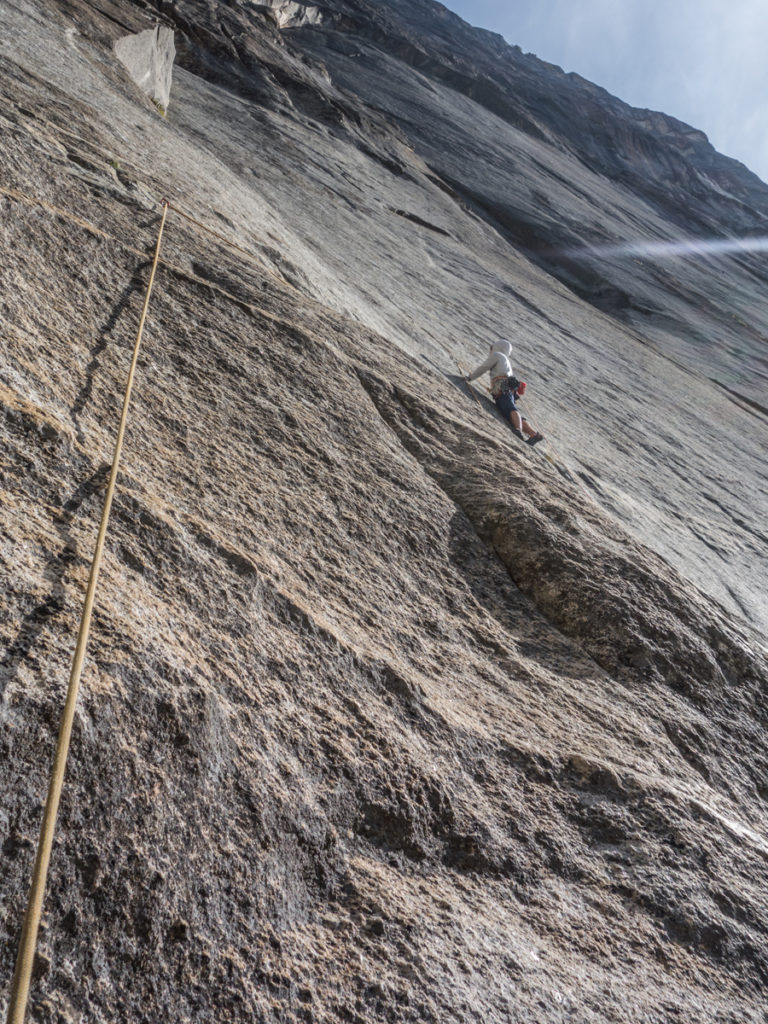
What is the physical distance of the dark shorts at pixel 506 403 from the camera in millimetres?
5555

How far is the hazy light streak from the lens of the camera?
17844 millimetres

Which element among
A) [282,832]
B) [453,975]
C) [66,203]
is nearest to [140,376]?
[66,203]

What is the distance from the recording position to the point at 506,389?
18.8 ft

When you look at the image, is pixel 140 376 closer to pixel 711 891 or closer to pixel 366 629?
pixel 366 629

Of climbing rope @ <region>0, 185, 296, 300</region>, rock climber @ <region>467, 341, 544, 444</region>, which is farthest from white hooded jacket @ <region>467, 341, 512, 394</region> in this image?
climbing rope @ <region>0, 185, 296, 300</region>

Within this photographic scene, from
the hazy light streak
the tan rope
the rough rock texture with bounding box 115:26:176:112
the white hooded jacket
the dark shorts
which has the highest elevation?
the hazy light streak

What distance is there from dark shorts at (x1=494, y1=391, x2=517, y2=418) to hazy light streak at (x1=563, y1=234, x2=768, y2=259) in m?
13.2

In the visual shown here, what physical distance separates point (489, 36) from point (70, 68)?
177ft

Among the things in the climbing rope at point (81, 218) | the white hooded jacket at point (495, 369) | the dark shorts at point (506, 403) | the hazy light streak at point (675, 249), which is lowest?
the climbing rope at point (81, 218)

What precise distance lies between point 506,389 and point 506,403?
0.54ft

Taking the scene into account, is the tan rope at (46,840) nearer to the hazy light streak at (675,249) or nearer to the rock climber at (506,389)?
the rock climber at (506,389)

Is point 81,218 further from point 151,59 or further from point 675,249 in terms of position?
point 675,249

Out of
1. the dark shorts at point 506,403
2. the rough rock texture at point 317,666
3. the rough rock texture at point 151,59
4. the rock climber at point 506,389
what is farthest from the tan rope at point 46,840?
the rough rock texture at point 151,59

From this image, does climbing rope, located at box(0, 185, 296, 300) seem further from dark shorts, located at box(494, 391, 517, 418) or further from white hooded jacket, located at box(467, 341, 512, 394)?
white hooded jacket, located at box(467, 341, 512, 394)
